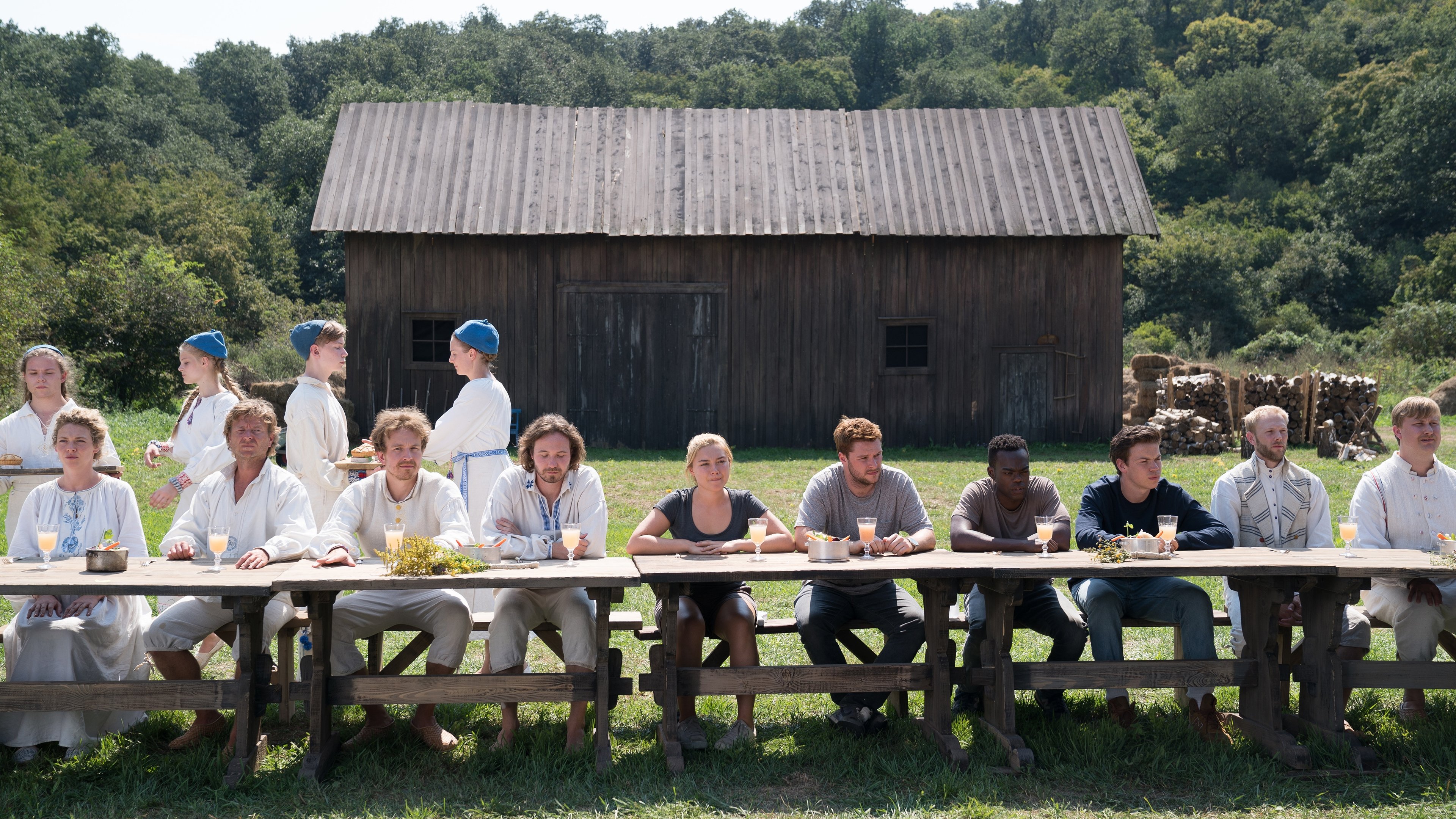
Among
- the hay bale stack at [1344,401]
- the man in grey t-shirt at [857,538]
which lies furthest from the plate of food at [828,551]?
the hay bale stack at [1344,401]

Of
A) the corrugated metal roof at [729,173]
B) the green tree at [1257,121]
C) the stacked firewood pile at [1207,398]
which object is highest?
the green tree at [1257,121]

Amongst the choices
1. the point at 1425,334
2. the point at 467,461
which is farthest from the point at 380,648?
the point at 1425,334

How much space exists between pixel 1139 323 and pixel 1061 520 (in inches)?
1505

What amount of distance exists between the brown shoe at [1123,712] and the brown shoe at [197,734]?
391 centimetres

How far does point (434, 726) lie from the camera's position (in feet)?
15.3

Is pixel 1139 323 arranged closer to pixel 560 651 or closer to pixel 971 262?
pixel 971 262

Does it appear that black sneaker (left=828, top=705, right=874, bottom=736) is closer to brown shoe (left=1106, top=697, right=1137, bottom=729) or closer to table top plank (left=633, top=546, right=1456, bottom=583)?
table top plank (left=633, top=546, right=1456, bottom=583)

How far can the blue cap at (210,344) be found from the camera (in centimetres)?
586

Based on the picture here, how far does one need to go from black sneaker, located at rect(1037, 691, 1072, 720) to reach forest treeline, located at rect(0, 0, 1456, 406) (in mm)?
16535

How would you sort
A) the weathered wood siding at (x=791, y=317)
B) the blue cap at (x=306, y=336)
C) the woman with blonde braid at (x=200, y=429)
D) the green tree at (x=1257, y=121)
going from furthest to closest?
the green tree at (x=1257, y=121), the weathered wood siding at (x=791, y=317), the blue cap at (x=306, y=336), the woman with blonde braid at (x=200, y=429)

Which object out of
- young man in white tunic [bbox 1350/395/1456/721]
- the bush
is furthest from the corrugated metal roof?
the bush

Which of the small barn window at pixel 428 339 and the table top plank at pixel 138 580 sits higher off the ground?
the small barn window at pixel 428 339

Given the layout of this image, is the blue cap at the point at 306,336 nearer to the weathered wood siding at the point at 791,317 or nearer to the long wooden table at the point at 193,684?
the long wooden table at the point at 193,684

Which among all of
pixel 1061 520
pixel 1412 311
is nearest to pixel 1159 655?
pixel 1061 520
